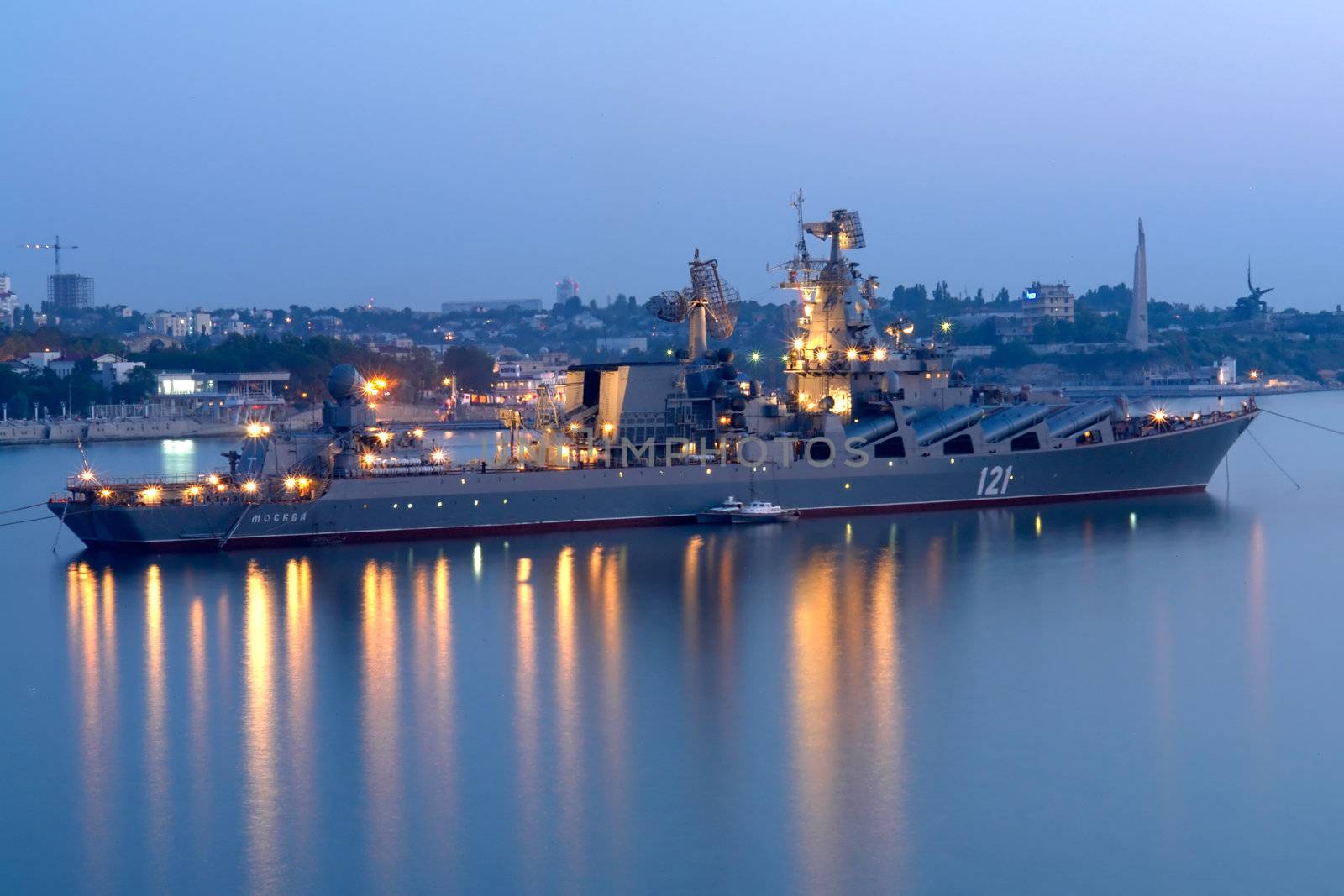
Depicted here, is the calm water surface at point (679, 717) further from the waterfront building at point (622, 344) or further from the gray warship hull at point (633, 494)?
the waterfront building at point (622, 344)

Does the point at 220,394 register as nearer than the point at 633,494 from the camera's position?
No

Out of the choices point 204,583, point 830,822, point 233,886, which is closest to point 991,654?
point 830,822

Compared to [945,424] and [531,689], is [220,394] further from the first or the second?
[531,689]

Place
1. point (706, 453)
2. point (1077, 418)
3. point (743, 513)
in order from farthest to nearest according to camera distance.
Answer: point (1077, 418) < point (706, 453) < point (743, 513)

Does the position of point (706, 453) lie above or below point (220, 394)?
below

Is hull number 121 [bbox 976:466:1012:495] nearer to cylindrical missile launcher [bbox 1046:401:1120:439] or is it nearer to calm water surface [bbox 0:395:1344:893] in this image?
cylindrical missile launcher [bbox 1046:401:1120:439]

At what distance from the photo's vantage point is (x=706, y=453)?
3419 cm

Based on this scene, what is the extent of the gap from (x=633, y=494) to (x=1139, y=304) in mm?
108086

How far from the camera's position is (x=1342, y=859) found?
552 inches

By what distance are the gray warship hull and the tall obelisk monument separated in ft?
316

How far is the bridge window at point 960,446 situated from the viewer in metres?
35.1

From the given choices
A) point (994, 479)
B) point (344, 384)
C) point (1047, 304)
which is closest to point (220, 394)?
point (344, 384)

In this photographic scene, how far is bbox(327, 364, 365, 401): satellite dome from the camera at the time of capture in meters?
31.8

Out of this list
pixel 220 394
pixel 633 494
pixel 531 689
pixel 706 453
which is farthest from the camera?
pixel 220 394
